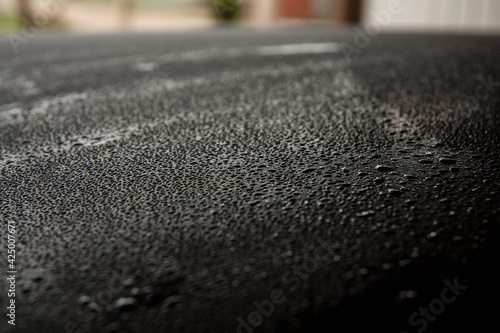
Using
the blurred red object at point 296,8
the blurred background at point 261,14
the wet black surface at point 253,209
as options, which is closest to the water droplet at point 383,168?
the wet black surface at point 253,209

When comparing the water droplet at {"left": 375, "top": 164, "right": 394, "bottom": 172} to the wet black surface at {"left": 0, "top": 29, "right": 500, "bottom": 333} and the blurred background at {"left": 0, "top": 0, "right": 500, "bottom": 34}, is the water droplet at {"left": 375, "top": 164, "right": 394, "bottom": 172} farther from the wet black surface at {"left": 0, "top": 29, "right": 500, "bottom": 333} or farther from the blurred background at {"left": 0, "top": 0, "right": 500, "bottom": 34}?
the blurred background at {"left": 0, "top": 0, "right": 500, "bottom": 34}

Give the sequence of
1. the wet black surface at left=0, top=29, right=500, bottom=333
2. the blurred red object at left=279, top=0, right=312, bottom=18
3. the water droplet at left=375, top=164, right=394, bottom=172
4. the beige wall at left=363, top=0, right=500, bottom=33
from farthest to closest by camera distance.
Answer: the blurred red object at left=279, top=0, right=312, bottom=18, the beige wall at left=363, top=0, right=500, bottom=33, the water droplet at left=375, top=164, right=394, bottom=172, the wet black surface at left=0, top=29, right=500, bottom=333

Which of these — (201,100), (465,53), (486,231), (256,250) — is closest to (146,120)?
(201,100)

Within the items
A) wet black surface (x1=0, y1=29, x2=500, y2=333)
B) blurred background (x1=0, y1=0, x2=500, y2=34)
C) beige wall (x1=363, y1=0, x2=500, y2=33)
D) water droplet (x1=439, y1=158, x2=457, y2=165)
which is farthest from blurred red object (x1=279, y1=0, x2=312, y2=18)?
water droplet (x1=439, y1=158, x2=457, y2=165)

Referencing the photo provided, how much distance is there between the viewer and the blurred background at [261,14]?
6070 mm

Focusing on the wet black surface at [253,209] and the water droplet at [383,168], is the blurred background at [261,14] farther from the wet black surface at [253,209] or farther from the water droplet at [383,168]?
the water droplet at [383,168]

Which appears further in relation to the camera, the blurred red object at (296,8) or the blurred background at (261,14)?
the blurred red object at (296,8)

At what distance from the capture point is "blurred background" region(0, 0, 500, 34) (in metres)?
6.07

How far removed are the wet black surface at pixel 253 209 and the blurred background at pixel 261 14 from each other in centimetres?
315

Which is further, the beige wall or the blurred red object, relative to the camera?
the blurred red object

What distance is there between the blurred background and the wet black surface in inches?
124

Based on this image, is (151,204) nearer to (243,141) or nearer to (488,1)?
(243,141)

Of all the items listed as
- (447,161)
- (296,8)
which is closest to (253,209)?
(447,161)

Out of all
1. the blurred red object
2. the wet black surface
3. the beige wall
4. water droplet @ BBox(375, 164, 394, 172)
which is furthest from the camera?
the blurred red object
